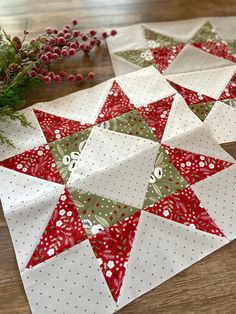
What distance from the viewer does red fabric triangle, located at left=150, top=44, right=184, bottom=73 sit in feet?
3.50

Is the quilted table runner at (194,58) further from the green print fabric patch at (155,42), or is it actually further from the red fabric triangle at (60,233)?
the red fabric triangle at (60,233)

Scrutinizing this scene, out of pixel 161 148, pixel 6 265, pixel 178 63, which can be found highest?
pixel 178 63

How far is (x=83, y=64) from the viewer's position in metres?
1.07

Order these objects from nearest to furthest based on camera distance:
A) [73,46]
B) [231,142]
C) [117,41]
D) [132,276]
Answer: [132,276], [231,142], [73,46], [117,41]

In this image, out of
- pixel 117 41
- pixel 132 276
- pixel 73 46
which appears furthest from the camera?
pixel 117 41

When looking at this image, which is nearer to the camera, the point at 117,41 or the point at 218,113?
the point at 218,113

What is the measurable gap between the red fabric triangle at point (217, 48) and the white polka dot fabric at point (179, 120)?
0.28 metres

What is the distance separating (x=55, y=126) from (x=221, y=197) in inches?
19.2

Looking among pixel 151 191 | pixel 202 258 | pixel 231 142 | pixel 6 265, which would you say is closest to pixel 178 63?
pixel 231 142

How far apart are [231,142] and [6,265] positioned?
0.66 metres

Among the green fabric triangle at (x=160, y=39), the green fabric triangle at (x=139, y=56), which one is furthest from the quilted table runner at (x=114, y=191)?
the green fabric triangle at (x=160, y=39)

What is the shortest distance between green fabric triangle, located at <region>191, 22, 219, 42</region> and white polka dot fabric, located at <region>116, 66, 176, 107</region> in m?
0.25

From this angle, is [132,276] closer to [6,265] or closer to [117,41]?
[6,265]

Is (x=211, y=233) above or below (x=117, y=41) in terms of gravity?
below
